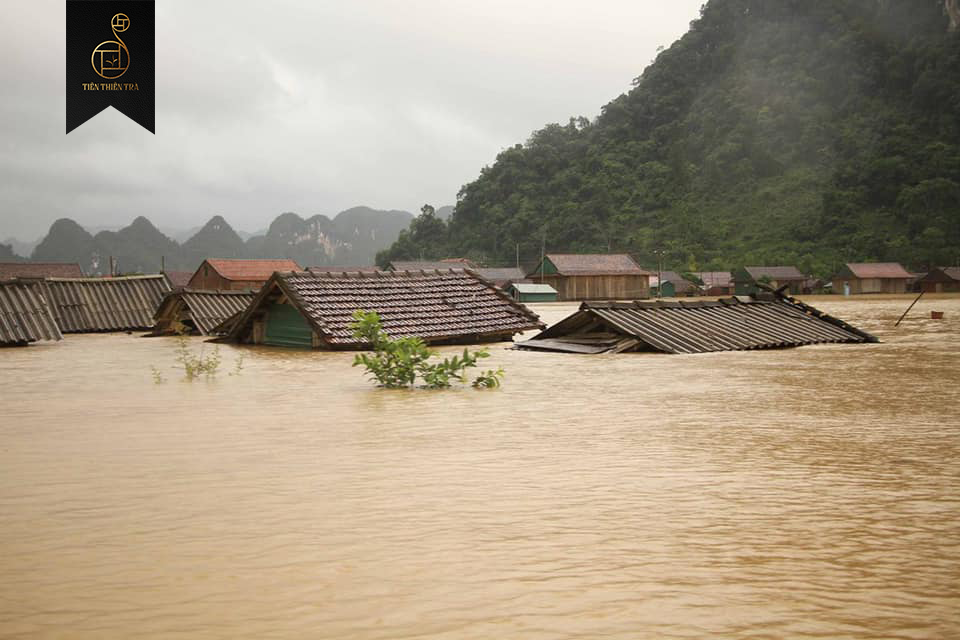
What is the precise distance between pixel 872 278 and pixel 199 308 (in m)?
60.8

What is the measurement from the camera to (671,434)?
7.41 meters

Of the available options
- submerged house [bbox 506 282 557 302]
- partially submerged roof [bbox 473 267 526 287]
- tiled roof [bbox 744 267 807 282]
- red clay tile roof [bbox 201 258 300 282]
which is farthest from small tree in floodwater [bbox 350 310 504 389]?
tiled roof [bbox 744 267 807 282]

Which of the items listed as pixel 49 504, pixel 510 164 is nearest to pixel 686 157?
pixel 510 164

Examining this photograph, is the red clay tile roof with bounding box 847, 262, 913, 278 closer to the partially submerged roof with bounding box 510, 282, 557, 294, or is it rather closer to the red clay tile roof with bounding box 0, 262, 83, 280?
the partially submerged roof with bounding box 510, 282, 557, 294

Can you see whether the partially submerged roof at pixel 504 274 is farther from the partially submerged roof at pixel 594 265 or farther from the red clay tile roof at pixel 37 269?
the red clay tile roof at pixel 37 269

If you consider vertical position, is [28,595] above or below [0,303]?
below

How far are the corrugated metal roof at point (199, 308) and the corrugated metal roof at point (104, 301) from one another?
1785mm

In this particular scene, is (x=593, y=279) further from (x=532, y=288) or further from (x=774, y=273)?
(x=774, y=273)

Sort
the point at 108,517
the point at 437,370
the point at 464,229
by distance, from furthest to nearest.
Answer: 1. the point at 464,229
2. the point at 437,370
3. the point at 108,517

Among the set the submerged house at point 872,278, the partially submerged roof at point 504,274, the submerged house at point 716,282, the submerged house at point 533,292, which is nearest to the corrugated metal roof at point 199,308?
the submerged house at point 533,292

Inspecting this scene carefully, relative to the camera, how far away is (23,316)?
19.1 meters

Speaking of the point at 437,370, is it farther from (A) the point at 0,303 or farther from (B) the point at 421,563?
(A) the point at 0,303

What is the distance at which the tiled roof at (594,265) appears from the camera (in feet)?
219

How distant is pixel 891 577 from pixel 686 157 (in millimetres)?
96763
